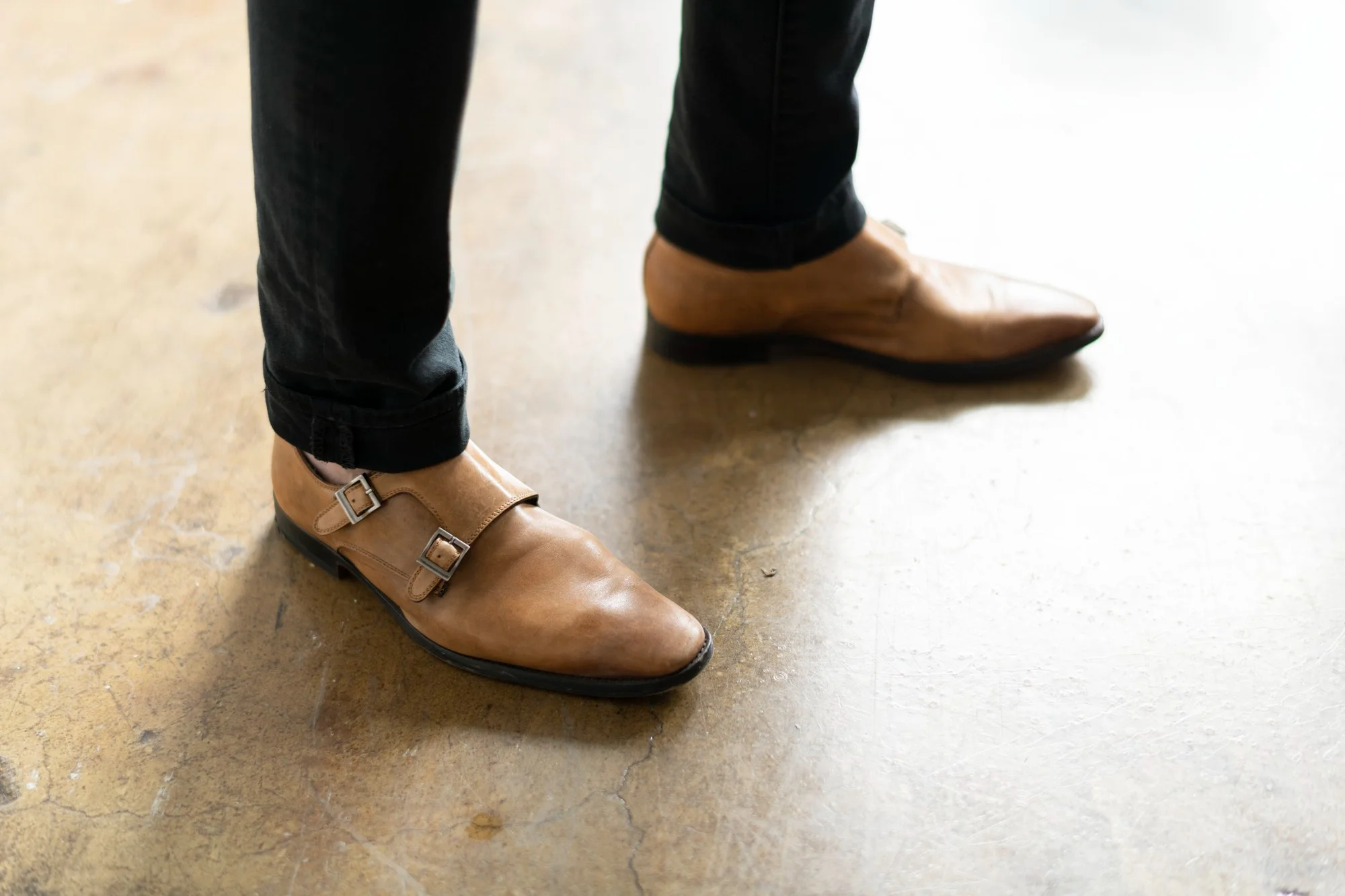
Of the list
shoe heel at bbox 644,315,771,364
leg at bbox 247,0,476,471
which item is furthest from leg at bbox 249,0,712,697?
shoe heel at bbox 644,315,771,364

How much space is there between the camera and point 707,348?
4.36 ft

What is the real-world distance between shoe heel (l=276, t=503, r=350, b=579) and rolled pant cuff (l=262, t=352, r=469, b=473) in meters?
0.15

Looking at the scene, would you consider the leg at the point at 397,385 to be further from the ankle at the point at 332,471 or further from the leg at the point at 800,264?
the leg at the point at 800,264

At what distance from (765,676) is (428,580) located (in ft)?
1.07

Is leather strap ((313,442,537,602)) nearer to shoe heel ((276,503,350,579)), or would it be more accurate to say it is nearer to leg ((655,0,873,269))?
shoe heel ((276,503,350,579))

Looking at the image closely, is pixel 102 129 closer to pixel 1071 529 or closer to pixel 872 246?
pixel 872 246

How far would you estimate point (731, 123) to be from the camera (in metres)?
1.15

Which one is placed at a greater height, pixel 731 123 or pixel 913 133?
pixel 731 123

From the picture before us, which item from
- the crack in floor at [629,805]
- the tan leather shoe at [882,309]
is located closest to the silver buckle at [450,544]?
the crack in floor at [629,805]

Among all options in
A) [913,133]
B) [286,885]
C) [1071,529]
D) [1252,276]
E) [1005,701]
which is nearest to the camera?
[286,885]

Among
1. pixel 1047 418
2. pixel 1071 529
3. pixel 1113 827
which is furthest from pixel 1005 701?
pixel 1047 418

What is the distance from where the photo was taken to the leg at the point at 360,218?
0.69 m

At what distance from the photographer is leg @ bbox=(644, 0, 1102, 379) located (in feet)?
3.76

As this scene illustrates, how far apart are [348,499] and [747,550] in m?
0.41
